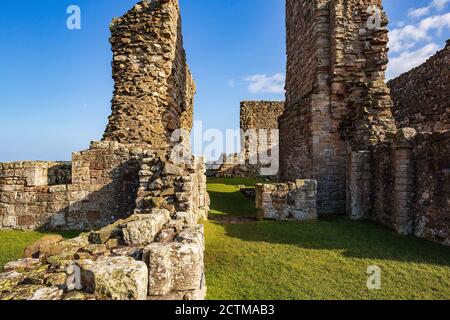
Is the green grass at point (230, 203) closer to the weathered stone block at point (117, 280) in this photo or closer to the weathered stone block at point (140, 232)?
the weathered stone block at point (140, 232)

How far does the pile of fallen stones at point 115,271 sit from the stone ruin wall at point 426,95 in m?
13.3

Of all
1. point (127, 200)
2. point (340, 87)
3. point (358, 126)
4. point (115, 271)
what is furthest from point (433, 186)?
point (127, 200)

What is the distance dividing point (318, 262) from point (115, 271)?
396 centimetres

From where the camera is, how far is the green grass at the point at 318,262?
428 centimetres

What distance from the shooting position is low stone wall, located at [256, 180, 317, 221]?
8.50 m

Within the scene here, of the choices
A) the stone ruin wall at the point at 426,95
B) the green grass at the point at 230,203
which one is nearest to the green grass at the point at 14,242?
the green grass at the point at 230,203

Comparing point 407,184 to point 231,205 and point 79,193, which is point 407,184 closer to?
point 231,205

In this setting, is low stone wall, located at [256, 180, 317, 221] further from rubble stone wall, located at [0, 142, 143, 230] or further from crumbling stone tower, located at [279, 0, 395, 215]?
rubble stone wall, located at [0, 142, 143, 230]

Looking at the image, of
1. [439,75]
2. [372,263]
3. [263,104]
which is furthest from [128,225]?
[263,104]

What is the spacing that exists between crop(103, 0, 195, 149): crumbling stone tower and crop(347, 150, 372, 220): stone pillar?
674 cm

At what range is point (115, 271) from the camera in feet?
9.05

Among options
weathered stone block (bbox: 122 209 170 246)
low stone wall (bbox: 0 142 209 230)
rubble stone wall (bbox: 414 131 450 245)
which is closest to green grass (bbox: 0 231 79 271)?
low stone wall (bbox: 0 142 209 230)
